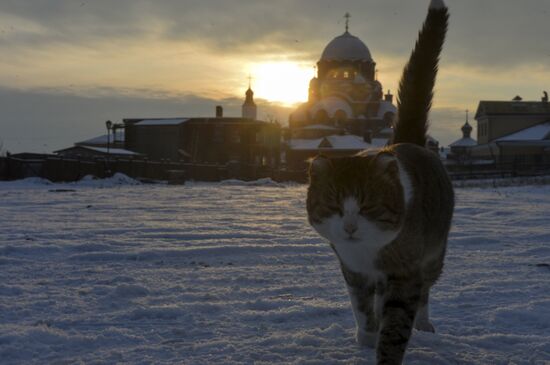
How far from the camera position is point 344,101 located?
73.1 m

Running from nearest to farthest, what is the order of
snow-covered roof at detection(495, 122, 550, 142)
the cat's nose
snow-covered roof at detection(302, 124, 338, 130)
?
the cat's nose → snow-covered roof at detection(495, 122, 550, 142) → snow-covered roof at detection(302, 124, 338, 130)

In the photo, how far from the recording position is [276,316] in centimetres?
392

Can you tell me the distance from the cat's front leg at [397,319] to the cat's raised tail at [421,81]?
163 cm

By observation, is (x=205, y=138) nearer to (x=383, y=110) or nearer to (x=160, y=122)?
(x=160, y=122)

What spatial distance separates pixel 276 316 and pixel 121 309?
47.3 inches

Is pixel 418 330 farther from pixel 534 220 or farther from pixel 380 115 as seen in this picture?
pixel 380 115

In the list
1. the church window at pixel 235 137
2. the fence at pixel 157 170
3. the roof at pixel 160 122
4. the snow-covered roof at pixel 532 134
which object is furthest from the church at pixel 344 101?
the fence at pixel 157 170

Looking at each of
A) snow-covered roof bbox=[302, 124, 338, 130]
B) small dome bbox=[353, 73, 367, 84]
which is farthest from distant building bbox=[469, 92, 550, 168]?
snow-covered roof bbox=[302, 124, 338, 130]

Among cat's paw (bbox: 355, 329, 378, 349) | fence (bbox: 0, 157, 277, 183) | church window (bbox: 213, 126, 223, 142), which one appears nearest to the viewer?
cat's paw (bbox: 355, 329, 378, 349)

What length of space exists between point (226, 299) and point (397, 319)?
1.83 metres

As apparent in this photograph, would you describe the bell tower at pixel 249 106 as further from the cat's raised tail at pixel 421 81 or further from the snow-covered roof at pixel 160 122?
the cat's raised tail at pixel 421 81

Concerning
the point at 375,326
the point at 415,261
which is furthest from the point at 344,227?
the point at 375,326

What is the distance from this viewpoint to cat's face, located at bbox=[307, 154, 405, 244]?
2742mm

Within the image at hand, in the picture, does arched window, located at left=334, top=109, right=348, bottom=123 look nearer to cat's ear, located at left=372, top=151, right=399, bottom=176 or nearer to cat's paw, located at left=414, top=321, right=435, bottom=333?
cat's paw, located at left=414, top=321, right=435, bottom=333
